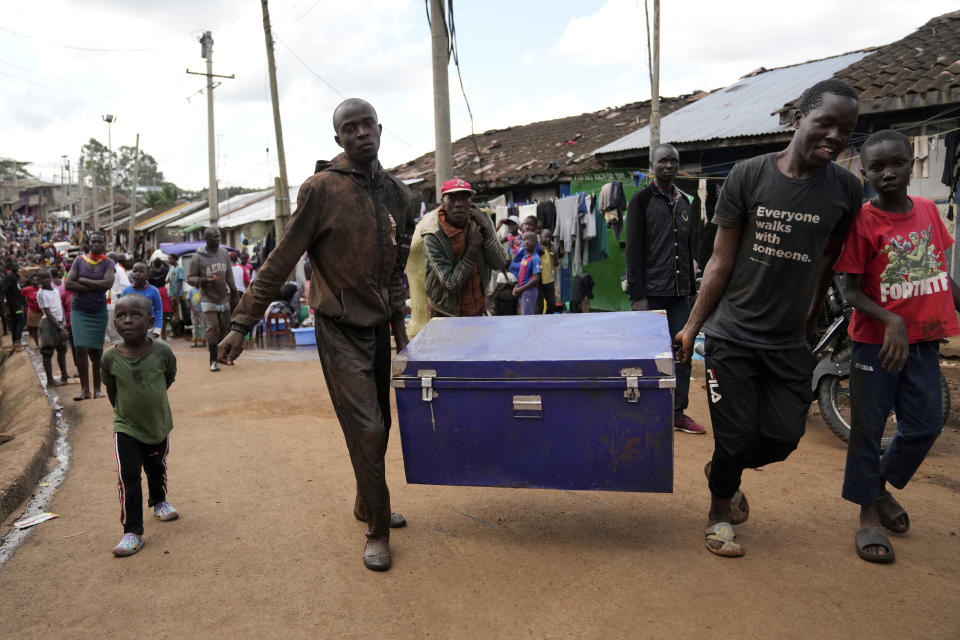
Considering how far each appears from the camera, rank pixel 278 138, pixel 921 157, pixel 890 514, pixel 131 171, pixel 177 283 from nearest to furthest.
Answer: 1. pixel 890 514
2. pixel 921 157
3. pixel 177 283
4. pixel 278 138
5. pixel 131 171

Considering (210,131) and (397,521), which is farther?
(210,131)

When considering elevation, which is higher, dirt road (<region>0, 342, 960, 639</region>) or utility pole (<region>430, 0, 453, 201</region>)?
utility pole (<region>430, 0, 453, 201</region>)

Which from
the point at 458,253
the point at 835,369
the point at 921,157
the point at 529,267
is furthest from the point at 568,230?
the point at 458,253

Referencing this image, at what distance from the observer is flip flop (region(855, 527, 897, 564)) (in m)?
3.12

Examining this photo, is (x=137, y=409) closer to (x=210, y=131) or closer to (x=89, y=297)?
(x=89, y=297)

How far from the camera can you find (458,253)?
15.8ft

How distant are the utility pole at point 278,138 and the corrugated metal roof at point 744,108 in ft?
24.3

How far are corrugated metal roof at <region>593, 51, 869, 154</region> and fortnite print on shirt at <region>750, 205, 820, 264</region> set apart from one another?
319 inches

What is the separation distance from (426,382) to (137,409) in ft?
5.35

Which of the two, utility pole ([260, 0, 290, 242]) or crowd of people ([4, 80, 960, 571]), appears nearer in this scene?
crowd of people ([4, 80, 960, 571])

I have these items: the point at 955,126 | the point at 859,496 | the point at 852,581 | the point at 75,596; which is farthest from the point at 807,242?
the point at 955,126

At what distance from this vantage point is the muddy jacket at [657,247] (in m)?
5.12

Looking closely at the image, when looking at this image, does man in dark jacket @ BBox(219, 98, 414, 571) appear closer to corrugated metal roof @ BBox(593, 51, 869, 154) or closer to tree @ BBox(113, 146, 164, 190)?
corrugated metal roof @ BBox(593, 51, 869, 154)

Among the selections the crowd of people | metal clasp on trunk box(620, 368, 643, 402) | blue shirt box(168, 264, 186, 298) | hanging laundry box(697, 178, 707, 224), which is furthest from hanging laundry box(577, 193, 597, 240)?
metal clasp on trunk box(620, 368, 643, 402)
